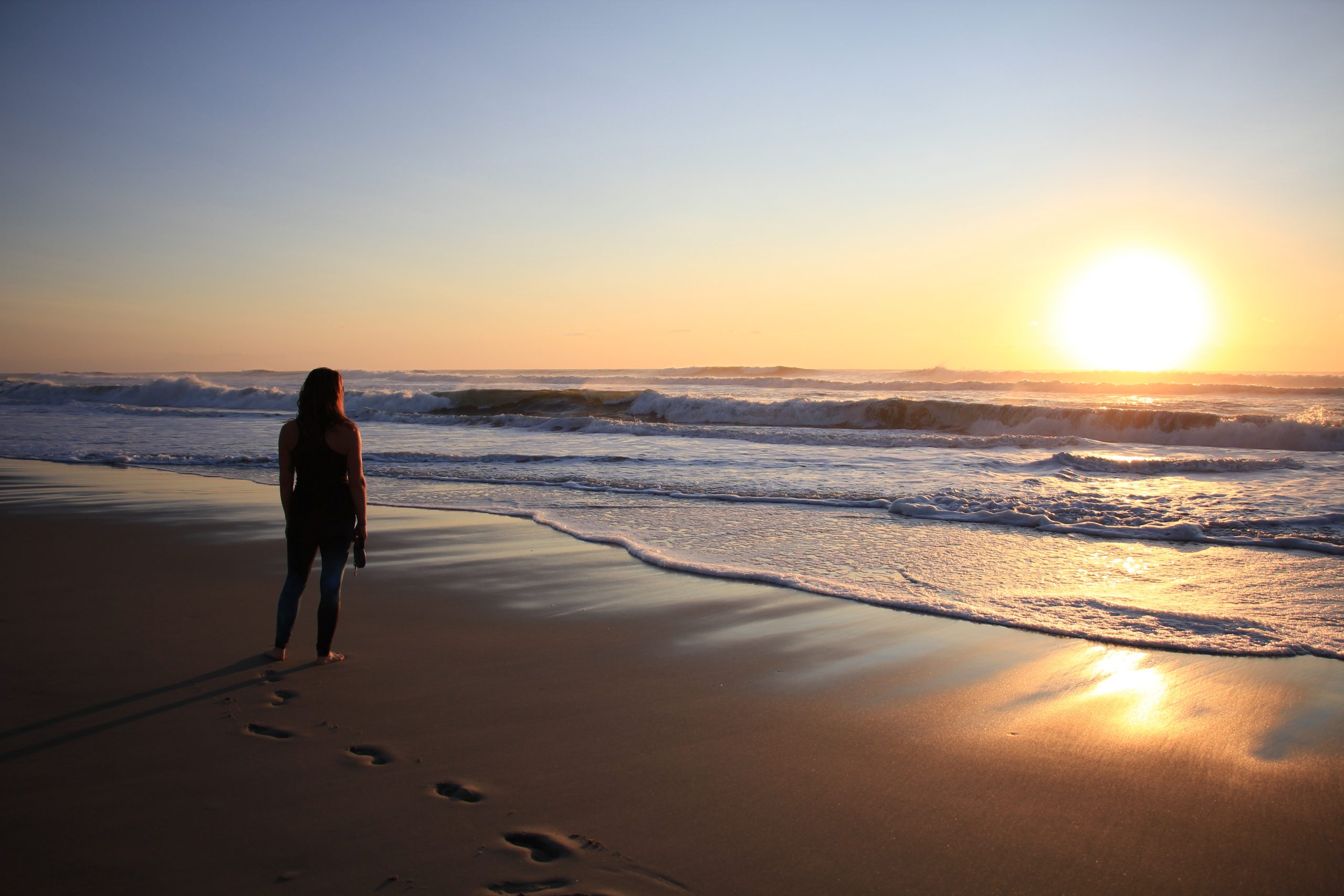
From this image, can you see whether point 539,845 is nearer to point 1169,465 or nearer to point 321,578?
point 321,578

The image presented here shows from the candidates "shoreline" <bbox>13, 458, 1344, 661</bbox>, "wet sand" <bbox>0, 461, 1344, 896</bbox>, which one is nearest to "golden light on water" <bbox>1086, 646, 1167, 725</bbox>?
"wet sand" <bbox>0, 461, 1344, 896</bbox>

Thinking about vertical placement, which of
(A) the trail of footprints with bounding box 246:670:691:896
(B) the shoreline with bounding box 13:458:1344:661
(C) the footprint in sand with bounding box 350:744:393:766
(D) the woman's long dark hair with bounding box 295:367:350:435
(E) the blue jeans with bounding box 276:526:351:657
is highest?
(D) the woman's long dark hair with bounding box 295:367:350:435

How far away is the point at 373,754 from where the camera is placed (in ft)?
9.71

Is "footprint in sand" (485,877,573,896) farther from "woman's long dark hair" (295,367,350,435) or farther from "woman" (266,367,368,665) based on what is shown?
"woman's long dark hair" (295,367,350,435)

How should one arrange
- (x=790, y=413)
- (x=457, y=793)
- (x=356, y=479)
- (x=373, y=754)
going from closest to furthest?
1. (x=457, y=793)
2. (x=373, y=754)
3. (x=356, y=479)
4. (x=790, y=413)

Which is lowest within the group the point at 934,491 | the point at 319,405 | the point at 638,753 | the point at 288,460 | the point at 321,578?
the point at 638,753

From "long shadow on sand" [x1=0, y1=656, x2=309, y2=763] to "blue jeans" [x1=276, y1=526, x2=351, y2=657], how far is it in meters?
0.17

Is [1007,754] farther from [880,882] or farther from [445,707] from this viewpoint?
[445,707]

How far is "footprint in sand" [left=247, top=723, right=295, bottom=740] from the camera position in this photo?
3.10 m

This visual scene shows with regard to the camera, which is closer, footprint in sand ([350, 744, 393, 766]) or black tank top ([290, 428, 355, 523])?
footprint in sand ([350, 744, 393, 766])

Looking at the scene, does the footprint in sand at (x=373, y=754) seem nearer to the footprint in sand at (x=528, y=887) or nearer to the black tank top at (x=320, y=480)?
the footprint in sand at (x=528, y=887)

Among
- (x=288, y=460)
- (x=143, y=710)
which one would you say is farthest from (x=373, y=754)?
(x=288, y=460)

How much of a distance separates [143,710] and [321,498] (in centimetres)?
117

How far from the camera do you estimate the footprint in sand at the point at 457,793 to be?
8.66ft
